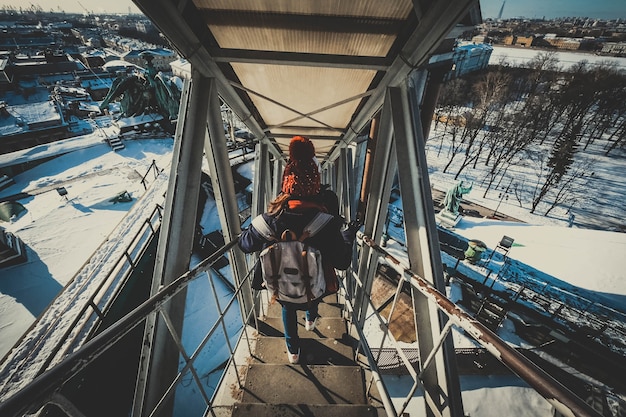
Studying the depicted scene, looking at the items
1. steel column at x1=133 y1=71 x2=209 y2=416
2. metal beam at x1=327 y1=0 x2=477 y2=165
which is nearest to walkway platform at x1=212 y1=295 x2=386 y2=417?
steel column at x1=133 y1=71 x2=209 y2=416

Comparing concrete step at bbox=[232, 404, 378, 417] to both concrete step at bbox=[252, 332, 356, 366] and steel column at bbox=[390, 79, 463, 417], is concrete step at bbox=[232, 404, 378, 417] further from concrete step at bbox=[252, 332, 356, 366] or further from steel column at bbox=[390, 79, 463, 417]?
steel column at bbox=[390, 79, 463, 417]

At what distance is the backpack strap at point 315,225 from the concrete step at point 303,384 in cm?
186

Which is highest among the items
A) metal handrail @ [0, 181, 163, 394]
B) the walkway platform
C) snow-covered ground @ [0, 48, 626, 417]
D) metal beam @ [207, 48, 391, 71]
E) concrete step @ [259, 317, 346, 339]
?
metal beam @ [207, 48, 391, 71]

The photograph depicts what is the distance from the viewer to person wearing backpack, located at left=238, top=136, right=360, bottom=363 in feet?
6.92

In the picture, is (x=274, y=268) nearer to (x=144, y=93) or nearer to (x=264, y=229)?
(x=264, y=229)

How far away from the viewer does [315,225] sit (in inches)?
82.1

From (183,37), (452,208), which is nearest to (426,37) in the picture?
(183,37)

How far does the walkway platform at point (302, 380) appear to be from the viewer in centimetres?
253

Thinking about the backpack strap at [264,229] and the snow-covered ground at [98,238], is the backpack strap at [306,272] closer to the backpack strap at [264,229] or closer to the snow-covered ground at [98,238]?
the backpack strap at [264,229]

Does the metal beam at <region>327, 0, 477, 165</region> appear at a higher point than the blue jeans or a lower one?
higher

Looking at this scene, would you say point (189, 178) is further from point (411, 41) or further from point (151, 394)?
point (411, 41)

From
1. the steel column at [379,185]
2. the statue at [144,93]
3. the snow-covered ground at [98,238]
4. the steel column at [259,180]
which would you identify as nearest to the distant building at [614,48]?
the snow-covered ground at [98,238]

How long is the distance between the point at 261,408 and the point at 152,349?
1.38m

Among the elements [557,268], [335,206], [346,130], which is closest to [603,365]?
[557,268]
